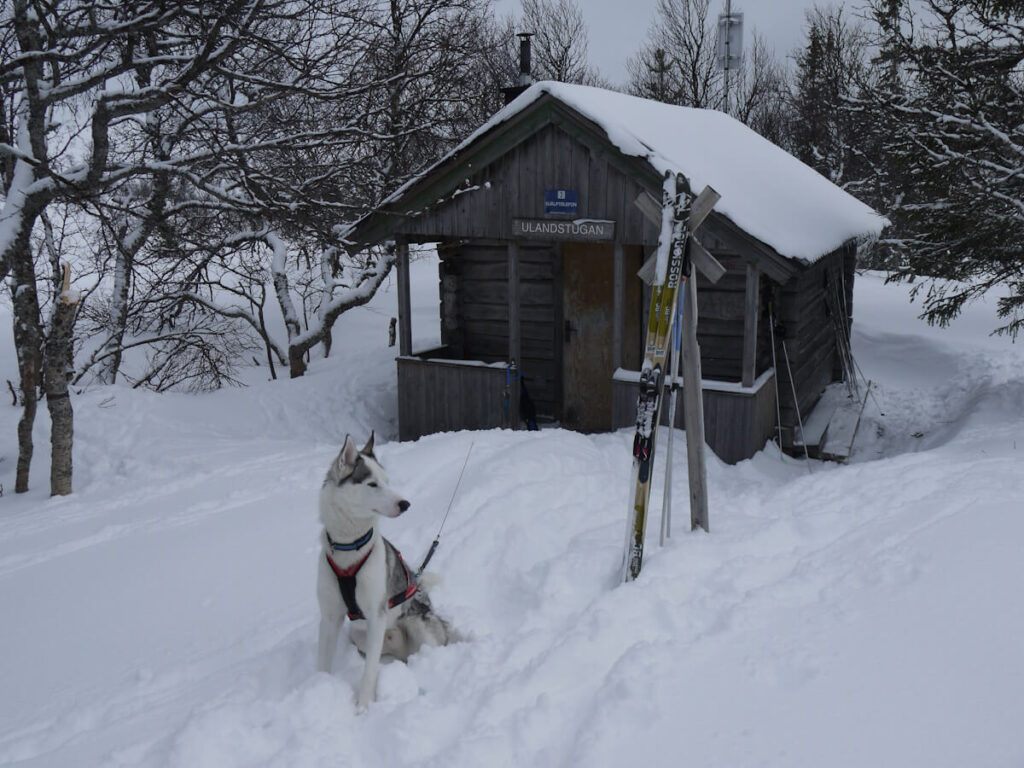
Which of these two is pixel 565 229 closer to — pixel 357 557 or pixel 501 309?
pixel 501 309

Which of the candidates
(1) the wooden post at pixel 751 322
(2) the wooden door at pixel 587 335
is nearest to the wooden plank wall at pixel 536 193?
(1) the wooden post at pixel 751 322

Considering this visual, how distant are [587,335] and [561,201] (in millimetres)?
2538

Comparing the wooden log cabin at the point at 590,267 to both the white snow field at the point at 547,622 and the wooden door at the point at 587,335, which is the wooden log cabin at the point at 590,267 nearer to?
the wooden door at the point at 587,335

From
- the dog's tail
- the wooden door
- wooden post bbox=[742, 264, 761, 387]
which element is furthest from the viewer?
the wooden door

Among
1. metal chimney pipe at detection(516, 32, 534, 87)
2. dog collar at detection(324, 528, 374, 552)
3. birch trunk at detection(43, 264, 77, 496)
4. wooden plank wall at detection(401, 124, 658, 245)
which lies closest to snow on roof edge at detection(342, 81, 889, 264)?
wooden plank wall at detection(401, 124, 658, 245)

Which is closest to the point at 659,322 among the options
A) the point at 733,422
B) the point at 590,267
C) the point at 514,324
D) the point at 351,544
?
the point at 351,544

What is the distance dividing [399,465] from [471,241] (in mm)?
5773

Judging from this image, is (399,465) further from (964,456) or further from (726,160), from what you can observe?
(726,160)

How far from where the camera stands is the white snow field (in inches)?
145

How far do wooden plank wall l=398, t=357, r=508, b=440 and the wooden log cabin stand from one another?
0.9 inches

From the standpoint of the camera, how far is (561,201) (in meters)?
10.6

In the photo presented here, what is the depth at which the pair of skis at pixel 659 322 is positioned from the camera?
5382mm

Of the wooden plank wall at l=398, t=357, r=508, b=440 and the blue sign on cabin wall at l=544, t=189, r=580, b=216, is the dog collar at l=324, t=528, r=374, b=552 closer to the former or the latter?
the blue sign on cabin wall at l=544, t=189, r=580, b=216

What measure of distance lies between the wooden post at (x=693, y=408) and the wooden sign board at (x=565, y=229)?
4353 mm
